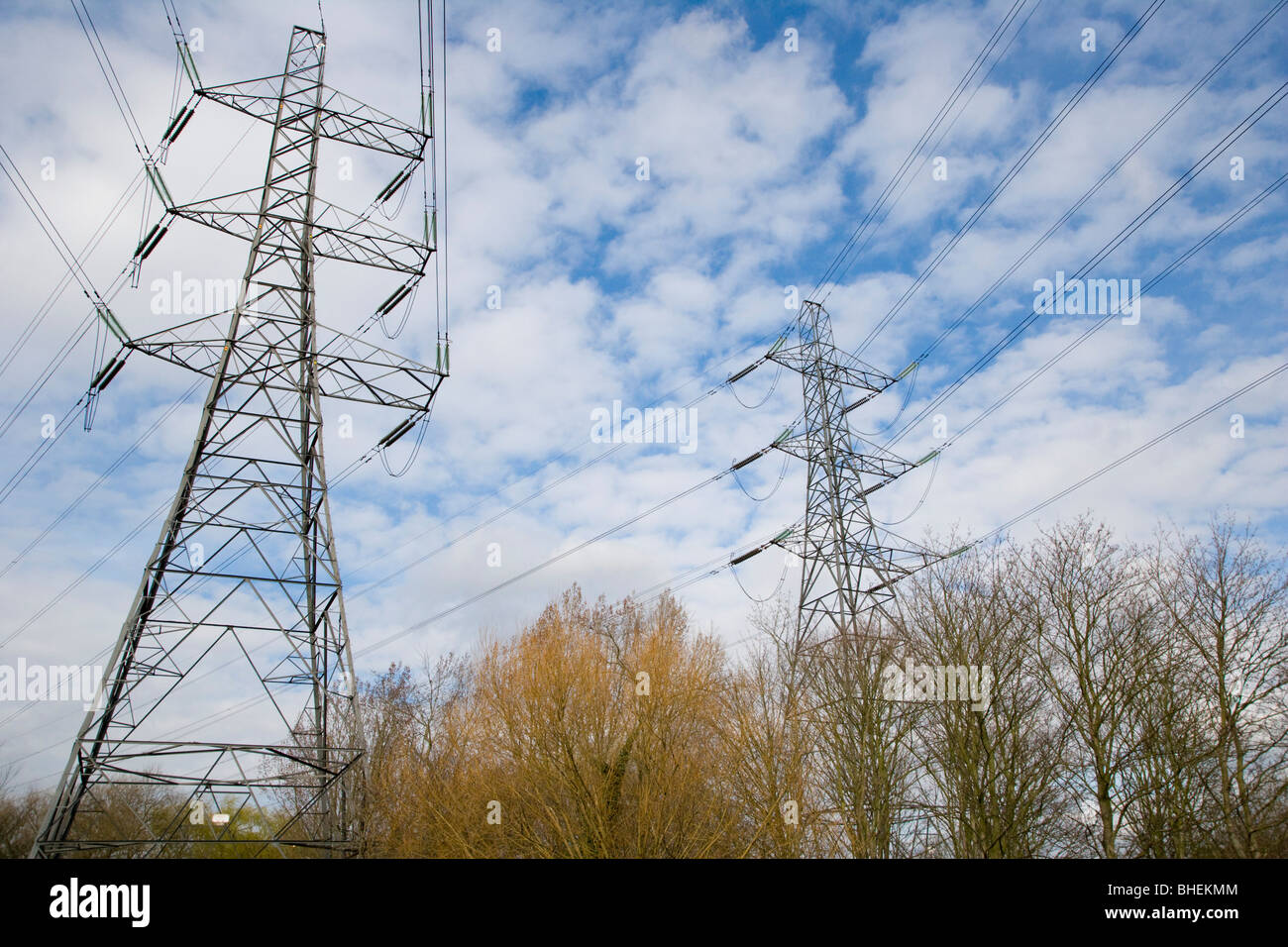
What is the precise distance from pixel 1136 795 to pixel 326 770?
764 inches

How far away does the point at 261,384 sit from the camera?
56.3 ft

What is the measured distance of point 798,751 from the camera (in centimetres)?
2014

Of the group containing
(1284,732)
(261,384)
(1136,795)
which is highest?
(261,384)

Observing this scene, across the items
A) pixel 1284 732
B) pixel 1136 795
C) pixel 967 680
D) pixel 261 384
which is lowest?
pixel 1136 795

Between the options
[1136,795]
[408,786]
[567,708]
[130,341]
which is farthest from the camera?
[408,786]

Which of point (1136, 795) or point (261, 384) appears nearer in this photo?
point (261, 384)

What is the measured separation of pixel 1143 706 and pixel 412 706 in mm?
29504
